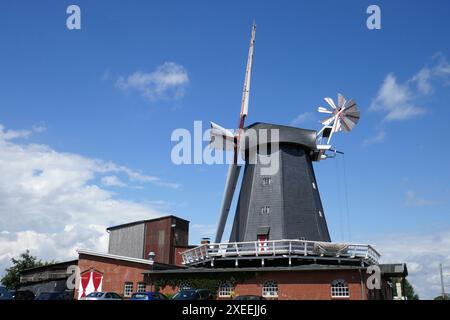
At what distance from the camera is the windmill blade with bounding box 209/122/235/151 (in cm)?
3625

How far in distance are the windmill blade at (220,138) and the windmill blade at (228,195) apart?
5.65 ft

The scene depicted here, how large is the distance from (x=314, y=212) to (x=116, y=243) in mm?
23725

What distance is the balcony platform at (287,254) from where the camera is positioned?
28547 mm

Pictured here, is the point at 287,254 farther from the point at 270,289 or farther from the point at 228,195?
the point at 228,195

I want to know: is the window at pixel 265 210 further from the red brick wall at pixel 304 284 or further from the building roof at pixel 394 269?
the building roof at pixel 394 269

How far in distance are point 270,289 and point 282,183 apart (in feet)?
28.1

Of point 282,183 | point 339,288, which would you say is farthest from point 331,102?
point 339,288

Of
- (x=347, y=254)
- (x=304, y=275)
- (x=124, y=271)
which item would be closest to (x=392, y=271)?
(x=347, y=254)

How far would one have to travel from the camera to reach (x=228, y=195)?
35875 mm

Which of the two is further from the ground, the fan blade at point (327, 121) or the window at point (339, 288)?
the fan blade at point (327, 121)

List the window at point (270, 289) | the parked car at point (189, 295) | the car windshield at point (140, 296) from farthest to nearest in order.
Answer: the window at point (270, 289) < the parked car at point (189, 295) < the car windshield at point (140, 296)

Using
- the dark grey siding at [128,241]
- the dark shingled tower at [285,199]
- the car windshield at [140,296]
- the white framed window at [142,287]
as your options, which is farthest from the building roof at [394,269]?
the dark grey siding at [128,241]


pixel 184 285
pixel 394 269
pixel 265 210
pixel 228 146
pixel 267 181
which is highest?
pixel 228 146

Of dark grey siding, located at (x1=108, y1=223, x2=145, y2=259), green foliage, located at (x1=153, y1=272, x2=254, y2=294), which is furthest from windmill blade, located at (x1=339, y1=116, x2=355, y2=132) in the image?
dark grey siding, located at (x1=108, y1=223, x2=145, y2=259)
